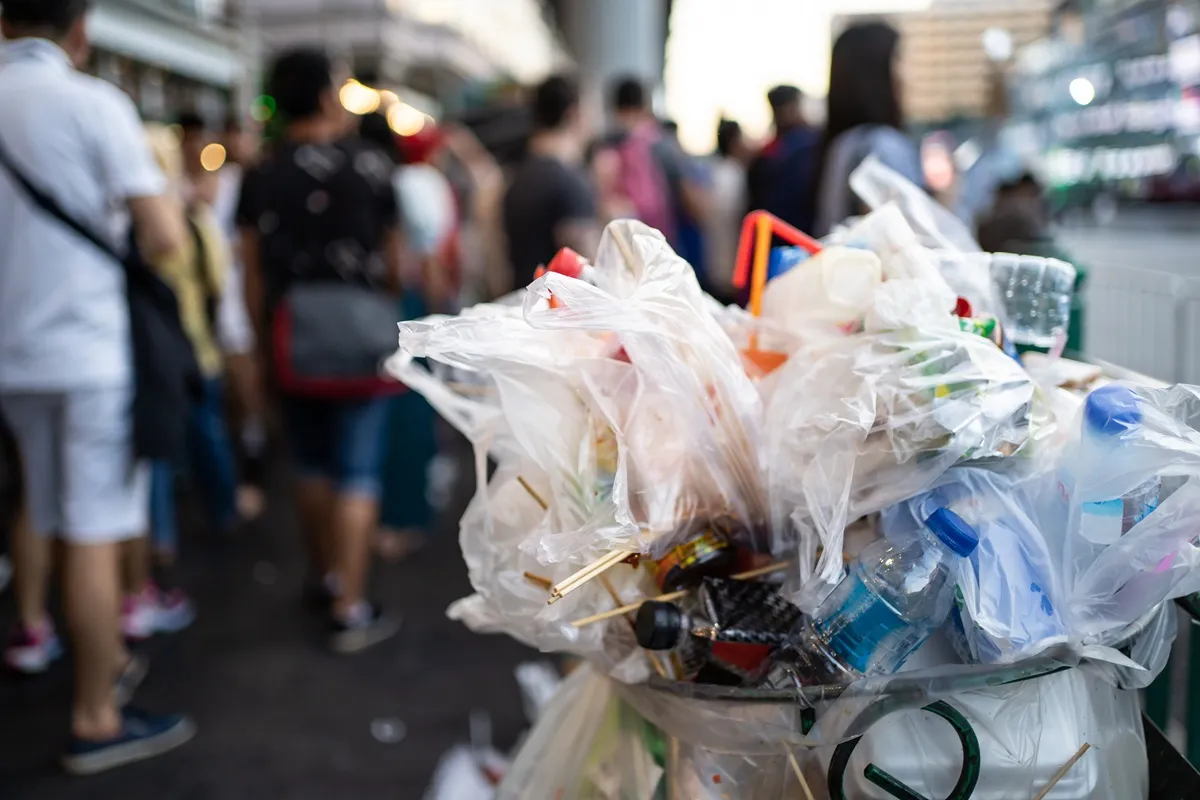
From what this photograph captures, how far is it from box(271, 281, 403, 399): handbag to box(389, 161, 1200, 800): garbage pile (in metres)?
2.01

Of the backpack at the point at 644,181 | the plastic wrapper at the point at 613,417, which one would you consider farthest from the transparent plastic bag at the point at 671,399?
the backpack at the point at 644,181

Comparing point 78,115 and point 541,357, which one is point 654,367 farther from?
point 78,115

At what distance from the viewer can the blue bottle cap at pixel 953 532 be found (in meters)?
1.04

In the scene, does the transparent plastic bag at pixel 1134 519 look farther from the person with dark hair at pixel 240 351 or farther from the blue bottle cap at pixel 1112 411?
the person with dark hair at pixel 240 351

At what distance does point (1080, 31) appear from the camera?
426 inches

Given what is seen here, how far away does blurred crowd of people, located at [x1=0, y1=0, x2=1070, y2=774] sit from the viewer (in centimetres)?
250

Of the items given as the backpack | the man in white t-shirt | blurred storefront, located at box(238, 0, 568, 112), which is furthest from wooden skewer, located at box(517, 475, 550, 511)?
blurred storefront, located at box(238, 0, 568, 112)

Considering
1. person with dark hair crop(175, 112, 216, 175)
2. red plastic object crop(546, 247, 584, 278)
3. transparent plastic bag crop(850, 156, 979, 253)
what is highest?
person with dark hair crop(175, 112, 216, 175)

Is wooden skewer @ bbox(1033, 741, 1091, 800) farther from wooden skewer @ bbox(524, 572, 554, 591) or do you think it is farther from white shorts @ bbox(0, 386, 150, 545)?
white shorts @ bbox(0, 386, 150, 545)

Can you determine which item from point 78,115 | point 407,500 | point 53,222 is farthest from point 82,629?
point 407,500

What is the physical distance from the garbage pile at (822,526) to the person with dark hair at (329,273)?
210cm

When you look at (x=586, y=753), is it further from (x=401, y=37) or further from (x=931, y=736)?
(x=401, y=37)

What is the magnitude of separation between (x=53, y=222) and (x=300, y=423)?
109 cm

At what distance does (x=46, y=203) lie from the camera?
8.00 ft
